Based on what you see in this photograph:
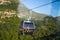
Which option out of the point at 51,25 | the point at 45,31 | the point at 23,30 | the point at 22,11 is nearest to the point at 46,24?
the point at 51,25

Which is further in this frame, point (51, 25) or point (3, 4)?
point (3, 4)

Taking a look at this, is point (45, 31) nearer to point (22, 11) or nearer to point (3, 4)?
point (22, 11)

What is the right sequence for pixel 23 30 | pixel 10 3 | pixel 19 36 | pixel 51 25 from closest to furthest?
pixel 23 30 → pixel 19 36 → pixel 51 25 → pixel 10 3

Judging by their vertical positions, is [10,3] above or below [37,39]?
above

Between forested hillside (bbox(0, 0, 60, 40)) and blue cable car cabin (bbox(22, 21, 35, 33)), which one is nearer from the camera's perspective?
blue cable car cabin (bbox(22, 21, 35, 33))

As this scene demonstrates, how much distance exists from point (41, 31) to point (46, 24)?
82 centimetres

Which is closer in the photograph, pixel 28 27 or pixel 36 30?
pixel 28 27

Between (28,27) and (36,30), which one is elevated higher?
(28,27)

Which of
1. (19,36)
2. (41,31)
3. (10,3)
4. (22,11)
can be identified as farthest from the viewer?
(10,3)

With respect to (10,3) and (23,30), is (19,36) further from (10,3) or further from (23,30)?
(10,3)

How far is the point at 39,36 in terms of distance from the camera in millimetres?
4680

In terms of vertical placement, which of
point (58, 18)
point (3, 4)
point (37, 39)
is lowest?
point (37, 39)

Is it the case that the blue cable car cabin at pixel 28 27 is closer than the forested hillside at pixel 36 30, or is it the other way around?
the blue cable car cabin at pixel 28 27

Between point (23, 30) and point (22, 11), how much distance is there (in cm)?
400
